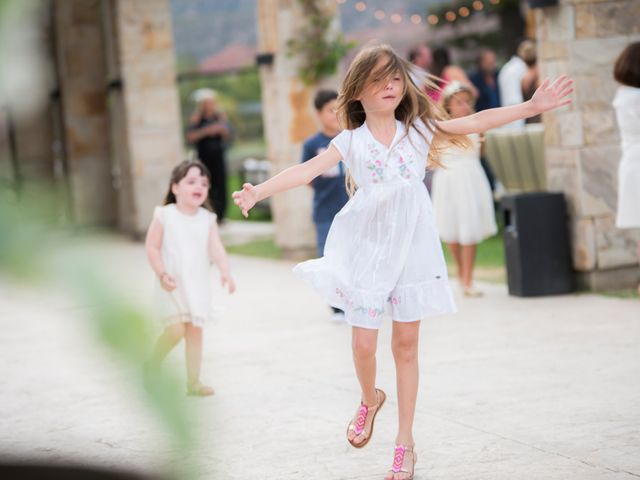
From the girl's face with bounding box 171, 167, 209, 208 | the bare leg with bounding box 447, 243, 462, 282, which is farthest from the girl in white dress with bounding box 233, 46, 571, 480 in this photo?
the bare leg with bounding box 447, 243, 462, 282

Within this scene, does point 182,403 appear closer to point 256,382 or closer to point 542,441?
point 542,441

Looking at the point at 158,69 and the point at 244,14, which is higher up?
the point at 244,14

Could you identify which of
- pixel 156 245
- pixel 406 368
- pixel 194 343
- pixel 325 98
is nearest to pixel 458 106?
pixel 325 98

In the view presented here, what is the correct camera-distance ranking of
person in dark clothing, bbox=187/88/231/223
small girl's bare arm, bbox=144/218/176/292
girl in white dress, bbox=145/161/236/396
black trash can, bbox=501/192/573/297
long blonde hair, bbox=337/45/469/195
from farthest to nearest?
person in dark clothing, bbox=187/88/231/223, black trash can, bbox=501/192/573/297, girl in white dress, bbox=145/161/236/396, small girl's bare arm, bbox=144/218/176/292, long blonde hair, bbox=337/45/469/195

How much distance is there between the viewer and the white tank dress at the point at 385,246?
162 inches

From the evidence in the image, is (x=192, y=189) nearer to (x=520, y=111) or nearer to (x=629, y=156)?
(x=520, y=111)

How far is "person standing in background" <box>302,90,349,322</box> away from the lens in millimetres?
8297

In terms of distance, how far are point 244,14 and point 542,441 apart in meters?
22.3

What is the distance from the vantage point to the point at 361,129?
4238 millimetres

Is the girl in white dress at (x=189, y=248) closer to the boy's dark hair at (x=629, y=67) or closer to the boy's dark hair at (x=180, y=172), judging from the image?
the boy's dark hair at (x=180, y=172)

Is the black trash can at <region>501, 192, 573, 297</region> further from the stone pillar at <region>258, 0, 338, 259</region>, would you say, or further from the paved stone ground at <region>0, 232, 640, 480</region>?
the stone pillar at <region>258, 0, 338, 259</region>

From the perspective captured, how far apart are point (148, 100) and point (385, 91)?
1253cm

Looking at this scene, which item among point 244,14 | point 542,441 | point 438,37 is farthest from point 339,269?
point 244,14

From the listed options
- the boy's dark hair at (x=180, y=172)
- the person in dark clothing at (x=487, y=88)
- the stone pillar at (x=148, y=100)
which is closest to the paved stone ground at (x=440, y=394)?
the boy's dark hair at (x=180, y=172)
